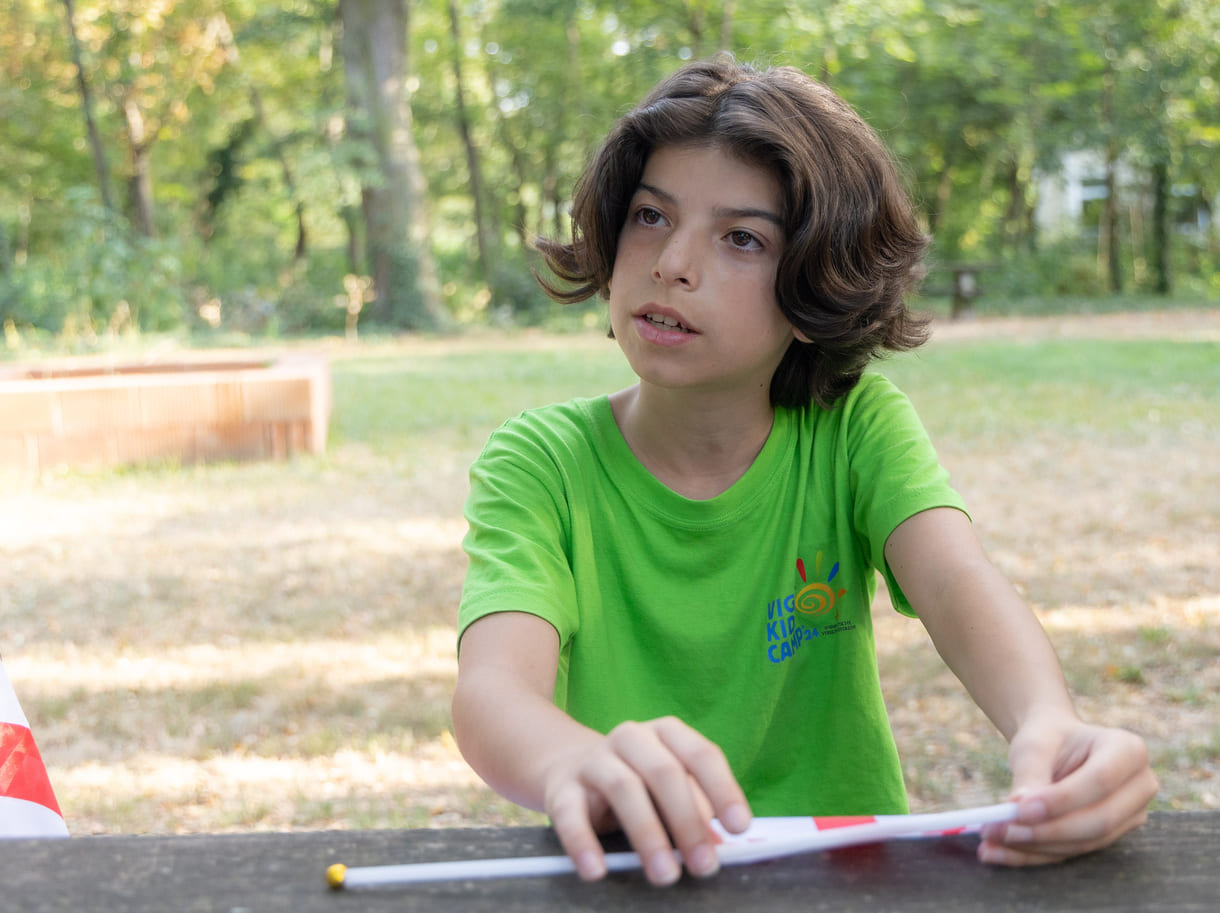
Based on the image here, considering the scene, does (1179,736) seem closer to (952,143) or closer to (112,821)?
(112,821)

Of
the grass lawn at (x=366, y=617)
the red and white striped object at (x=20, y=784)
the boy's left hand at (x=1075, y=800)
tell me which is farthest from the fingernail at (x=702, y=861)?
the grass lawn at (x=366, y=617)

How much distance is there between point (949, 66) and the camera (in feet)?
63.5

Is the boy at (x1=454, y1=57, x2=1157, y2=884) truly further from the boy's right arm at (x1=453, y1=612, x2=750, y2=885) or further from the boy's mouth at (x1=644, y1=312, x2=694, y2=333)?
the boy's right arm at (x1=453, y1=612, x2=750, y2=885)

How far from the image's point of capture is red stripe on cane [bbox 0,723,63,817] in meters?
1.12

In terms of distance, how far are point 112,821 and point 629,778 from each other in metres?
2.52

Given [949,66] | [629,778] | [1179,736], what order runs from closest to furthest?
[629,778] < [1179,736] < [949,66]

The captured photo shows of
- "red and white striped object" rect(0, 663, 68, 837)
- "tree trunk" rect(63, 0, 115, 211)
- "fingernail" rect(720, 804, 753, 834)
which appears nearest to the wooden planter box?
"red and white striped object" rect(0, 663, 68, 837)

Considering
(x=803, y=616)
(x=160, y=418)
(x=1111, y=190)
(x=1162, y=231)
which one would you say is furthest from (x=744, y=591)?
(x=1111, y=190)

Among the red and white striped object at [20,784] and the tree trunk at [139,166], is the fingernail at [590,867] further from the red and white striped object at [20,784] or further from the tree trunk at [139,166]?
the tree trunk at [139,166]

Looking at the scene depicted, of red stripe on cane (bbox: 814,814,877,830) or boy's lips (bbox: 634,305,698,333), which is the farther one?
boy's lips (bbox: 634,305,698,333)

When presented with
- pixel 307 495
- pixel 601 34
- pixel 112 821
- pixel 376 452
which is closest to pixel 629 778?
pixel 112 821

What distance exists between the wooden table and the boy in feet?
1.70

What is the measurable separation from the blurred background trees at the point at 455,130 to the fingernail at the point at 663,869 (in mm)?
13893

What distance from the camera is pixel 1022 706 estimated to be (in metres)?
1.14
